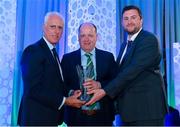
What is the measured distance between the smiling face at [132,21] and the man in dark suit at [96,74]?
0.96ft

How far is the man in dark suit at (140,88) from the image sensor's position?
8.01ft

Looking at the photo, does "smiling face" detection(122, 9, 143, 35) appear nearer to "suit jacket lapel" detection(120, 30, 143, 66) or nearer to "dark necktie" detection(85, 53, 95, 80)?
"suit jacket lapel" detection(120, 30, 143, 66)

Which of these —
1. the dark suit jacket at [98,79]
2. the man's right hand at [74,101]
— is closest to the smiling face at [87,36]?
the dark suit jacket at [98,79]

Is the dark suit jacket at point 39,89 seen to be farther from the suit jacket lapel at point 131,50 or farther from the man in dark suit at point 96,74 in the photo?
the suit jacket lapel at point 131,50

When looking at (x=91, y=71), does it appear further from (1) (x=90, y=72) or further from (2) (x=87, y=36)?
(2) (x=87, y=36)

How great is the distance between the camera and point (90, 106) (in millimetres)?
2605

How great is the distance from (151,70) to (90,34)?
0.61 metres

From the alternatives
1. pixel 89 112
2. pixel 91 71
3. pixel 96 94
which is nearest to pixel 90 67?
pixel 91 71

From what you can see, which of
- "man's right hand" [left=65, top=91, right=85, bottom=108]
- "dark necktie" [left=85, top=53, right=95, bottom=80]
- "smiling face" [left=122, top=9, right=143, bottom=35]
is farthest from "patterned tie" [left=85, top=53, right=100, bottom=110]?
"smiling face" [left=122, top=9, right=143, bottom=35]

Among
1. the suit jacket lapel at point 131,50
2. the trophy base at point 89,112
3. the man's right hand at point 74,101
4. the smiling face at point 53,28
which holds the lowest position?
the trophy base at point 89,112

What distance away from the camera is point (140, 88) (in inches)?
96.9

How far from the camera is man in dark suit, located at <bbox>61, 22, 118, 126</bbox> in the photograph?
2.63 m

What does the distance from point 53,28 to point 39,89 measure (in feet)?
1.70

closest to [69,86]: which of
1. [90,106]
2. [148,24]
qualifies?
[90,106]
